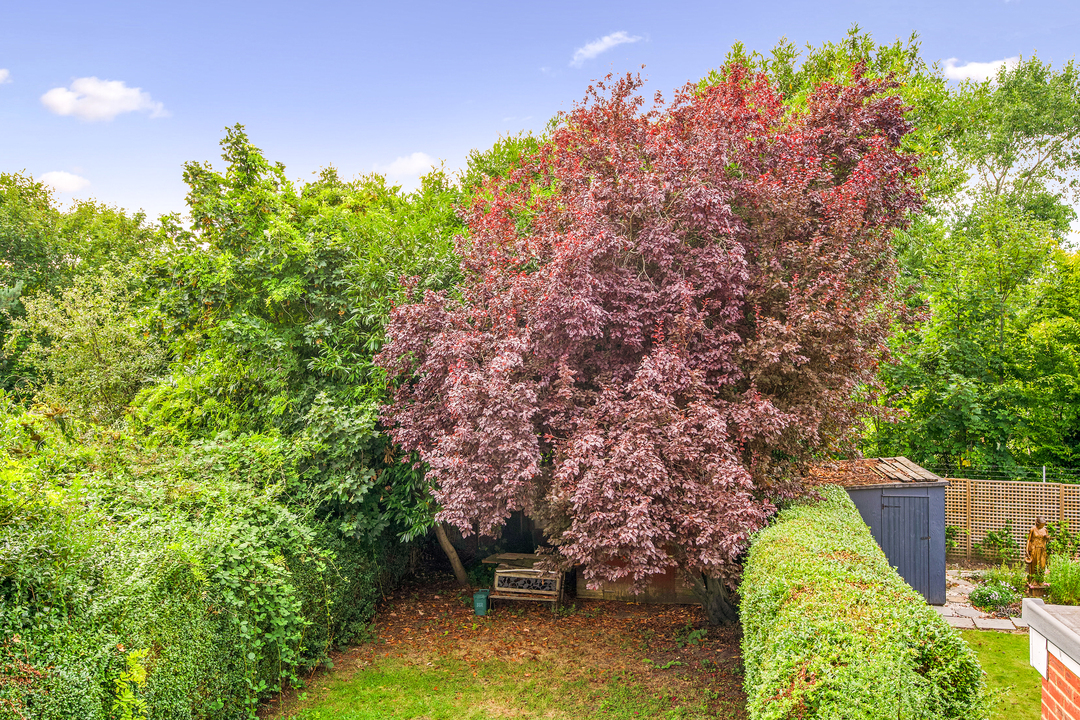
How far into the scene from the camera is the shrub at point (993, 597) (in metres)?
8.80

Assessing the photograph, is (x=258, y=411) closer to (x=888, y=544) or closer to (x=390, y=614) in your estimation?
(x=390, y=614)

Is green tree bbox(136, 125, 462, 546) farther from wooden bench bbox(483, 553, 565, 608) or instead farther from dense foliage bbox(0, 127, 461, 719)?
wooden bench bbox(483, 553, 565, 608)

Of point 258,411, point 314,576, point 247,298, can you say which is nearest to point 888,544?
point 314,576

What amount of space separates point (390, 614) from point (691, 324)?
6591 millimetres

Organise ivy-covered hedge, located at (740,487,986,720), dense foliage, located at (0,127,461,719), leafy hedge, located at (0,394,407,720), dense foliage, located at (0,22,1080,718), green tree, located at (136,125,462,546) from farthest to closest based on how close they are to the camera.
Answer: green tree, located at (136,125,462,546)
dense foliage, located at (0,22,1080,718)
dense foliage, located at (0,127,461,719)
leafy hedge, located at (0,394,407,720)
ivy-covered hedge, located at (740,487,986,720)

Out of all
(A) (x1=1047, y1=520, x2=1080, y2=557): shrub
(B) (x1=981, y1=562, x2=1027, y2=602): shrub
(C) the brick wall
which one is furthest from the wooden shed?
(C) the brick wall

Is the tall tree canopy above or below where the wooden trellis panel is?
above

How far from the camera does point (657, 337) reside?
628cm

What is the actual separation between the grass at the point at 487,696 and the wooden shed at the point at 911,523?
4.67m

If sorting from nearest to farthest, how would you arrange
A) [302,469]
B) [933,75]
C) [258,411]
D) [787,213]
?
[787,213] → [302,469] → [258,411] → [933,75]

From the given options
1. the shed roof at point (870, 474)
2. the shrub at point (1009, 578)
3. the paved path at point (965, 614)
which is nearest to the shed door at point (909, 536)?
the shed roof at point (870, 474)

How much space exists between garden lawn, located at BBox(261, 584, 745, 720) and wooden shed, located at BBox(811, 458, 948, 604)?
3159mm

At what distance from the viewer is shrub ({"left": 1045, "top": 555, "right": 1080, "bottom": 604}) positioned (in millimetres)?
8414

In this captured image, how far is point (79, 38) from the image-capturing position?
9.32 meters
